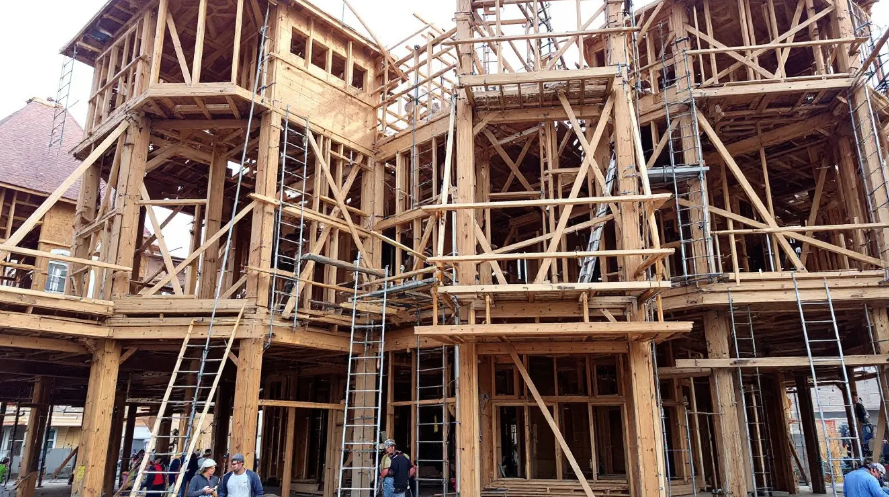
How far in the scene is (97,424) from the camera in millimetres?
14703

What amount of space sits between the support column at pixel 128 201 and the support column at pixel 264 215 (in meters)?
3.02

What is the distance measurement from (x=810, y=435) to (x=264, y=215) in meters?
18.8

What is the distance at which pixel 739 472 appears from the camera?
14.3 metres

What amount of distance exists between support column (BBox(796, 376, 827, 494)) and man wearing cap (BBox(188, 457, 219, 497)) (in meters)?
18.9

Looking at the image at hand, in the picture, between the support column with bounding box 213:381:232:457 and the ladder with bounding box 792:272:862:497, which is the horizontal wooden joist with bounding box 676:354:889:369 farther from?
the support column with bounding box 213:381:232:457

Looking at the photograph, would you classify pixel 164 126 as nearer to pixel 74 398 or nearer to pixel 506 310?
pixel 506 310

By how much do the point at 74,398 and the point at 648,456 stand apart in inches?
1042

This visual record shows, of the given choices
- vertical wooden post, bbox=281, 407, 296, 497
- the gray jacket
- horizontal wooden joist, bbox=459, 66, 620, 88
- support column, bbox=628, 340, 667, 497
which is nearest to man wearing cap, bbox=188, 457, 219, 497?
the gray jacket

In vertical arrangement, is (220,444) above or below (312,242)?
below

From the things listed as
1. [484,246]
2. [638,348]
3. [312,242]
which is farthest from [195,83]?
[638,348]

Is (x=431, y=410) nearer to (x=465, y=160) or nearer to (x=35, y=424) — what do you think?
(x=35, y=424)

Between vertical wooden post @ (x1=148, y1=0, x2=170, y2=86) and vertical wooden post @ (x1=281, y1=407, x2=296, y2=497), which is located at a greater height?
vertical wooden post @ (x1=148, y1=0, x2=170, y2=86)

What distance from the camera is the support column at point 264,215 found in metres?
16.0

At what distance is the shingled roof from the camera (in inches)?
1010
